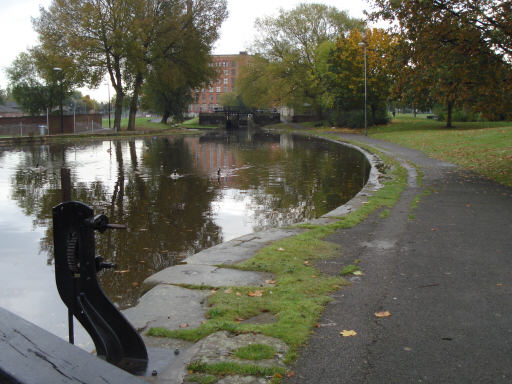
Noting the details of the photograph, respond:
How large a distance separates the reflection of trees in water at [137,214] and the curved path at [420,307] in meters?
2.60

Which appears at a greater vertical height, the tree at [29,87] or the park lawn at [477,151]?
the tree at [29,87]

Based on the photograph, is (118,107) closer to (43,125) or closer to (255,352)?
(43,125)

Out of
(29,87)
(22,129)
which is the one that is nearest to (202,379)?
(22,129)

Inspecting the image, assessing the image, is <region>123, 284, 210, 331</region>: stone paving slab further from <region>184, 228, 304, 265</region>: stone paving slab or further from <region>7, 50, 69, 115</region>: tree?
<region>7, 50, 69, 115</region>: tree

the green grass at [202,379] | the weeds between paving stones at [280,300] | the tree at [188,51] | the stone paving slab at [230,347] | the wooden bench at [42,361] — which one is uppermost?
the tree at [188,51]

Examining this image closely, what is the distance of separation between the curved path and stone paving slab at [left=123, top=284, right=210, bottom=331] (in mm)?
1274

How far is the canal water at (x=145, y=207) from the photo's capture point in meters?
6.54

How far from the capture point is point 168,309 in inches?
196

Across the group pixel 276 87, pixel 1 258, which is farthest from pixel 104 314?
pixel 276 87

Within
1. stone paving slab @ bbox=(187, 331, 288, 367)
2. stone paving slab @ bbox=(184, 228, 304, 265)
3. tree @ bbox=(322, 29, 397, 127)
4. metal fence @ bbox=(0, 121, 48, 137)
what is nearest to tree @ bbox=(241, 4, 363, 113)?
tree @ bbox=(322, 29, 397, 127)

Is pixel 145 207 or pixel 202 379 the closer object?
pixel 202 379

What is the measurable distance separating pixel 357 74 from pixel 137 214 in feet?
147

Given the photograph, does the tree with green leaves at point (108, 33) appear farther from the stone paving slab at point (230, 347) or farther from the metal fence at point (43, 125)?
the stone paving slab at point (230, 347)

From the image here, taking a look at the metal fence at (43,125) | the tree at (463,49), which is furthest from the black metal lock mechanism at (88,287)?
the metal fence at (43,125)
